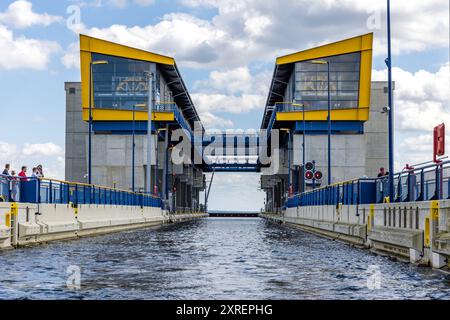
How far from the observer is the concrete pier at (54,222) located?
73.5 feet

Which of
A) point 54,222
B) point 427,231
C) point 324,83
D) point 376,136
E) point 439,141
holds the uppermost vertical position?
point 324,83

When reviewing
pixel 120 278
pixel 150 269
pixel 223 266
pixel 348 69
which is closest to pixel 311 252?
pixel 223 266

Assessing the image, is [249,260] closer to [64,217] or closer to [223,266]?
[223,266]

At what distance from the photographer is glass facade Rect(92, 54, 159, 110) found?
247 feet

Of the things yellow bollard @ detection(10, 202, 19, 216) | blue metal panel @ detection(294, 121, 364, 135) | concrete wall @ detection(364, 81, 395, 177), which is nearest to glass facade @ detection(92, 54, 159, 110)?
blue metal panel @ detection(294, 121, 364, 135)

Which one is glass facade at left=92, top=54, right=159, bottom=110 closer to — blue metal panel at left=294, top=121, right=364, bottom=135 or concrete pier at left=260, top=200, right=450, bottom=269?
blue metal panel at left=294, top=121, right=364, bottom=135

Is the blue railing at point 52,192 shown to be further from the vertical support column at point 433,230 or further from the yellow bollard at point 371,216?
the vertical support column at point 433,230

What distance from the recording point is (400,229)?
775 inches

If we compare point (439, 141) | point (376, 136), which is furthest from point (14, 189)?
point (376, 136)

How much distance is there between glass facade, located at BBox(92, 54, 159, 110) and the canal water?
2201 inches

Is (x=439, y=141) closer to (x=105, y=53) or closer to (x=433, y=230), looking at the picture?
(x=433, y=230)

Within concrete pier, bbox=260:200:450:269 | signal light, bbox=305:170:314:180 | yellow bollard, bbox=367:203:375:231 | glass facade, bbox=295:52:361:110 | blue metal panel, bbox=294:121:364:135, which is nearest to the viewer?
concrete pier, bbox=260:200:450:269

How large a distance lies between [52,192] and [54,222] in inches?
51.4

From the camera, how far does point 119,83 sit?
75875mm
